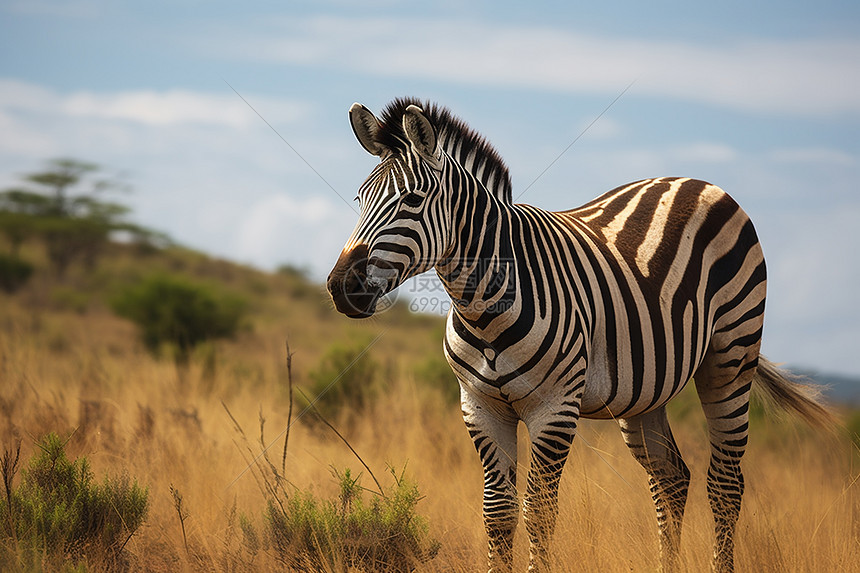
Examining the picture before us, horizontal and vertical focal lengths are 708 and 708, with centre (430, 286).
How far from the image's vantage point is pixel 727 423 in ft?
15.0

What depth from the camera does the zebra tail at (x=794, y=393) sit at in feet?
16.6

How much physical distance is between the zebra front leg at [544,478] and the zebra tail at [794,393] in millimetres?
2254

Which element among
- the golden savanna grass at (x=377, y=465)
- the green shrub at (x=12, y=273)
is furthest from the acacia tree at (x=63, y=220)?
the golden savanna grass at (x=377, y=465)

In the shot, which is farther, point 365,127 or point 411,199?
point 365,127

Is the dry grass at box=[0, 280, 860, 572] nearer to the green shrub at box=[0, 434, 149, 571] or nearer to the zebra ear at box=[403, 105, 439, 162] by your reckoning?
the green shrub at box=[0, 434, 149, 571]

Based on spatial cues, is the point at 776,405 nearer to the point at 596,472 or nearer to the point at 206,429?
the point at 596,472

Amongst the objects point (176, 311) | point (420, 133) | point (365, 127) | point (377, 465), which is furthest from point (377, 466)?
point (176, 311)

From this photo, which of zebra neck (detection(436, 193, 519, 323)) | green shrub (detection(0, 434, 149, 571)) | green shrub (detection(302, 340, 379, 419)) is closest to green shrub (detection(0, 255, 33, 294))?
green shrub (detection(302, 340, 379, 419))

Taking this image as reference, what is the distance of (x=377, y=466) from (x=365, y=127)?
4206mm

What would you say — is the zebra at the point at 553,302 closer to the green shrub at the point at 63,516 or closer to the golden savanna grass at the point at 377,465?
the golden savanna grass at the point at 377,465

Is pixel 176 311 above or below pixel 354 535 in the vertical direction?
above

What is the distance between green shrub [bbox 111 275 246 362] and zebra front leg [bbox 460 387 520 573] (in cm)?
1346

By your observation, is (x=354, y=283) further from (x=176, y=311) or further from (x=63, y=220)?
(x=63, y=220)

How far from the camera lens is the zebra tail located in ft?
16.6
